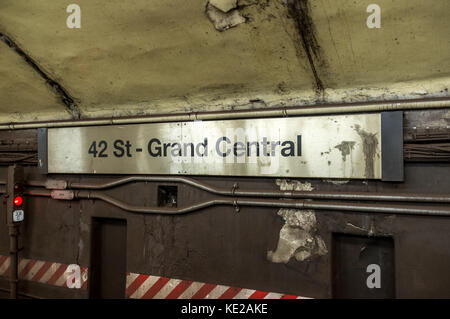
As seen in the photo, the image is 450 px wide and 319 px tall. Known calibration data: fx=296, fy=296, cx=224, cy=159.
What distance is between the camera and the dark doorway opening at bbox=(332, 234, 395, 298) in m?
2.42

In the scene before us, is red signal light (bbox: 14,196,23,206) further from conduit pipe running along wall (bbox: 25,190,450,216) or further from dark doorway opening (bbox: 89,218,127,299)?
dark doorway opening (bbox: 89,218,127,299)

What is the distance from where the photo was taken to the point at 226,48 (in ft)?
7.77

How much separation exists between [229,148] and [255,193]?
470 mm

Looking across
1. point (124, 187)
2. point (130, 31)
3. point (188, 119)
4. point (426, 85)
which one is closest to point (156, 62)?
point (130, 31)

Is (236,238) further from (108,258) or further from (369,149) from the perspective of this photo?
(108,258)

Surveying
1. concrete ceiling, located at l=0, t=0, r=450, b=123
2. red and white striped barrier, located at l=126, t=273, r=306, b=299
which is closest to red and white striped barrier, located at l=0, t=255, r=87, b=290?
red and white striped barrier, located at l=126, t=273, r=306, b=299

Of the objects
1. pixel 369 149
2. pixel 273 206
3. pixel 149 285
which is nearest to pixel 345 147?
pixel 369 149

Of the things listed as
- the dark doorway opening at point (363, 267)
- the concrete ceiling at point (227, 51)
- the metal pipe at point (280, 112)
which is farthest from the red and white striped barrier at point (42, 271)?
the dark doorway opening at point (363, 267)

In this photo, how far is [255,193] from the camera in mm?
2635

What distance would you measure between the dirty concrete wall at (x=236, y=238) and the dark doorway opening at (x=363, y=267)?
0.13 metres

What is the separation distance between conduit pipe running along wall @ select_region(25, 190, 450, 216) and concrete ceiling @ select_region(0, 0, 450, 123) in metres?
0.86

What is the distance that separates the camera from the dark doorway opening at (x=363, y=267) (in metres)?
2.42

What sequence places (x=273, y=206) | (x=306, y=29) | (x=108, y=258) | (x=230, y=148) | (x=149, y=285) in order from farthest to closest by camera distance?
(x=108, y=258) < (x=149, y=285) < (x=230, y=148) < (x=273, y=206) < (x=306, y=29)

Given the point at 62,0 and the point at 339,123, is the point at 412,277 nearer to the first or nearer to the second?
the point at 339,123
